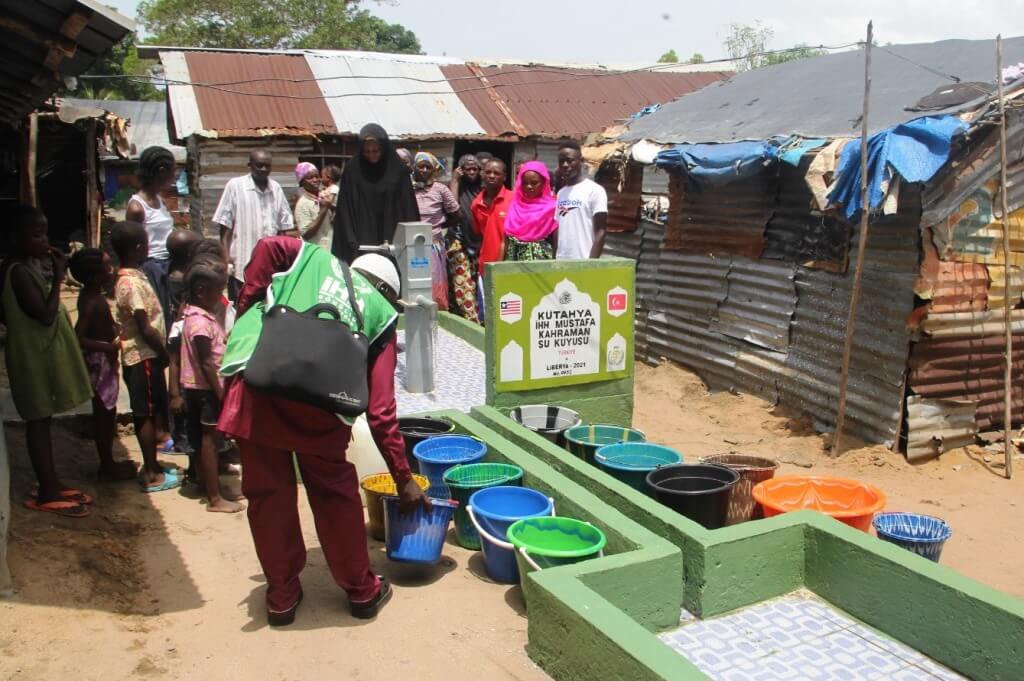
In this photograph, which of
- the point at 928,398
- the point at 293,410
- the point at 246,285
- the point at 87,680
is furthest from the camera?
the point at 928,398

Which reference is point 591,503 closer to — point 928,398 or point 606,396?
point 606,396

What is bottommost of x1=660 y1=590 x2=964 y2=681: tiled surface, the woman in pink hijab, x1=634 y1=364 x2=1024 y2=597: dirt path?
x1=634 y1=364 x2=1024 y2=597: dirt path

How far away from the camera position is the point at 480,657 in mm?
3453

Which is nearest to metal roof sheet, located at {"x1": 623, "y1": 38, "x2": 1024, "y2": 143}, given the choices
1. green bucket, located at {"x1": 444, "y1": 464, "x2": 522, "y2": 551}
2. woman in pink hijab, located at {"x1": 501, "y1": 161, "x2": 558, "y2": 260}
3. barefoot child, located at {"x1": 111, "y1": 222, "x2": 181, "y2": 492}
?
woman in pink hijab, located at {"x1": 501, "y1": 161, "x2": 558, "y2": 260}

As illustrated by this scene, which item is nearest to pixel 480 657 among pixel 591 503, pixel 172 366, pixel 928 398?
pixel 591 503

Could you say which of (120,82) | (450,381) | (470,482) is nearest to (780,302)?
(450,381)

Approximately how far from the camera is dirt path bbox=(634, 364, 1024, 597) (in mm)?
5500

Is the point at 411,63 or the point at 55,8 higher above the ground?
the point at 411,63

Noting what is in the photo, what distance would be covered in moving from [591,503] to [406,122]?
1101cm

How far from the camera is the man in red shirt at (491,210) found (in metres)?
7.82

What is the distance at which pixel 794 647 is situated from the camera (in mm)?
3672

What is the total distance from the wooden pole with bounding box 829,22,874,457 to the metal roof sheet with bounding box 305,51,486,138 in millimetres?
8384

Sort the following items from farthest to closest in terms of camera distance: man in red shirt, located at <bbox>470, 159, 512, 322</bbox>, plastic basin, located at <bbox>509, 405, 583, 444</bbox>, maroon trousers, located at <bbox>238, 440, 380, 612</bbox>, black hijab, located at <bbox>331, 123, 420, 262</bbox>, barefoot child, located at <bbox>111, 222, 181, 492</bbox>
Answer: man in red shirt, located at <bbox>470, 159, 512, 322</bbox> < black hijab, located at <bbox>331, 123, 420, 262</bbox> < plastic basin, located at <bbox>509, 405, 583, 444</bbox> < barefoot child, located at <bbox>111, 222, 181, 492</bbox> < maroon trousers, located at <bbox>238, 440, 380, 612</bbox>

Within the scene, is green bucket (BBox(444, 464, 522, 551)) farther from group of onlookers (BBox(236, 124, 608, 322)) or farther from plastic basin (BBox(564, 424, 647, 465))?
group of onlookers (BBox(236, 124, 608, 322))
